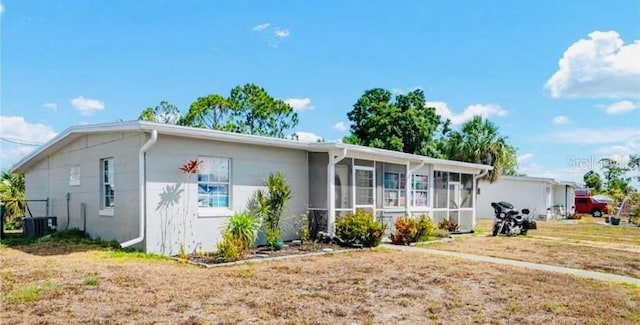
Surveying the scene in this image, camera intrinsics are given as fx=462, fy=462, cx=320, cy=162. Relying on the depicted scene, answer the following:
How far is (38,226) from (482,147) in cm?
2345

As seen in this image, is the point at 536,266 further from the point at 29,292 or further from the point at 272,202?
the point at 29,292

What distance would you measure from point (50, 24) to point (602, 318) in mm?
16792

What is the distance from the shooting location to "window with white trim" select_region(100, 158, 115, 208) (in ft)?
39.0

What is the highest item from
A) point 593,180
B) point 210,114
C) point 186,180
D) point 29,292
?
point 210,114

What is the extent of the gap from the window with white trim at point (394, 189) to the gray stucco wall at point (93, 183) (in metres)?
8.13

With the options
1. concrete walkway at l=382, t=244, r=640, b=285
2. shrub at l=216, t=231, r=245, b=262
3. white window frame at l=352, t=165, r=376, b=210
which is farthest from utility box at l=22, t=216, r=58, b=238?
concrete walkway at l=382, t=244, r=640, b=285

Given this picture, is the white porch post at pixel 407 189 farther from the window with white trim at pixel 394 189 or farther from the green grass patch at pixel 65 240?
the green grass patch at pixel 65 240

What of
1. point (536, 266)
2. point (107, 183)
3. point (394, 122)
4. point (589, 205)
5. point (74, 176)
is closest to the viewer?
point (536, 266)

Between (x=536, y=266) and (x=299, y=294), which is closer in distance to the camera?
(x=299, y=294)

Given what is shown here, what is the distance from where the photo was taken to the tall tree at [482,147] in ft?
91.1

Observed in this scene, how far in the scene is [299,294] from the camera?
22.8 feet

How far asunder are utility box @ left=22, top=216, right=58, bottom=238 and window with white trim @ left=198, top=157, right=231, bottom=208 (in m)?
5.49

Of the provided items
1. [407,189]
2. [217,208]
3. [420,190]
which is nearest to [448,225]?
[420,190]

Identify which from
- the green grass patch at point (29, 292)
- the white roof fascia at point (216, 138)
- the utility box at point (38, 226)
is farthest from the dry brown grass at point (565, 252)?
the utility box at point (38, 226)
